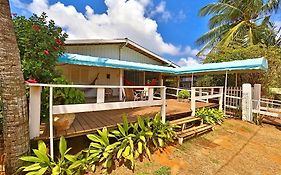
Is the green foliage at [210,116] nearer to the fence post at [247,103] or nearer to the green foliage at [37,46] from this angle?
the fence post at [247,103]

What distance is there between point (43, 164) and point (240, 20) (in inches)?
784

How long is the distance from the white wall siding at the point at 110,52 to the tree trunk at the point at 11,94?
7.11m

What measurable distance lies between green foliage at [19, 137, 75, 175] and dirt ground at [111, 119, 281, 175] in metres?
1.11

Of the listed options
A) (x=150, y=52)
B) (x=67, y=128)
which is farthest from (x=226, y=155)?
(x=150, y=52)

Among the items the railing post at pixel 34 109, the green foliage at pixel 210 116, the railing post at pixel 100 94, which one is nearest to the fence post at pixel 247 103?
the green foliage at pixel 210 116

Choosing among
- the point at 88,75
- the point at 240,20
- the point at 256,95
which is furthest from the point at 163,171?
the point at 240,20

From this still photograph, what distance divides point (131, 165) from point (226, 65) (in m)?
7.71

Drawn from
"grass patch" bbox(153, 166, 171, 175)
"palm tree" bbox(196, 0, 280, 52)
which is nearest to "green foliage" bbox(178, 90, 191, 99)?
"palm tree" bbox(196, 0, 280, 52)

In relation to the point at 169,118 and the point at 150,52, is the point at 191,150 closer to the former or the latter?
the point at 169,118

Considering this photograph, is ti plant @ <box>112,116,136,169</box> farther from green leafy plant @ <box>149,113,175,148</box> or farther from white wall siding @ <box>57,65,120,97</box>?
white wall siding @ <box>57,65,120,97</box>

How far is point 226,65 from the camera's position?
9.88 m

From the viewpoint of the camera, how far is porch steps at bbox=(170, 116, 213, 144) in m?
6.27

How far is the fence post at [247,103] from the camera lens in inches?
354

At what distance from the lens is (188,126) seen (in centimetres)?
737
